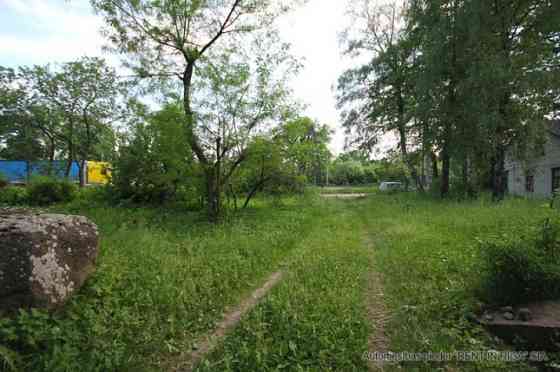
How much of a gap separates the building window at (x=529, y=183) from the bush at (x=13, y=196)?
3211 cm

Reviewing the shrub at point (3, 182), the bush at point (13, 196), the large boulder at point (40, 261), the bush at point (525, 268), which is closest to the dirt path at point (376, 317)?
the bush at point (525, 268)

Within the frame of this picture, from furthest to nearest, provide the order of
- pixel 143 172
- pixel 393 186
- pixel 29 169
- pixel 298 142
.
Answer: pixel 393 186 → pixel 29 169 → pixel 143 172 → pixel 298 142

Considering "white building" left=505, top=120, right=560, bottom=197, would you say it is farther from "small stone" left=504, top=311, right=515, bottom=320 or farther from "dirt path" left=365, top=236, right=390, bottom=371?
"small stone" left=504, top=311, right=515, bottom=320

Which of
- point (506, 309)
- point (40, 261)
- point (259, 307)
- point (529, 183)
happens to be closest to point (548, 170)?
point (529, 183)

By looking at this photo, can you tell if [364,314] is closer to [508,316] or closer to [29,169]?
[508,316]

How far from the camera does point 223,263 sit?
4398mm

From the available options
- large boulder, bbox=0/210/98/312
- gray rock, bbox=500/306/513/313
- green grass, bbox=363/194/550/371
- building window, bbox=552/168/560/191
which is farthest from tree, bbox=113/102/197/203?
building window, bbox=552/168/560/191

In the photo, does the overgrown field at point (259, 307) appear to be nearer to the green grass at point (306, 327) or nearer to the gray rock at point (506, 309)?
the green grass at point (306, 327)

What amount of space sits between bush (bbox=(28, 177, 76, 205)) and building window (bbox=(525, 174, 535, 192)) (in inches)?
1194

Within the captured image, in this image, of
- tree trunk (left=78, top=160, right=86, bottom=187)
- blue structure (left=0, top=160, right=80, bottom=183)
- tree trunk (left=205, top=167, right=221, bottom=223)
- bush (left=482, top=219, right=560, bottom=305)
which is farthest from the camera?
tree trunk (left=78, top=160, right=86, bottom=187)

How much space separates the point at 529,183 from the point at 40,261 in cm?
2561

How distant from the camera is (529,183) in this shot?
54.9 ft

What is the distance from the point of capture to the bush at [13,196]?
12.2 meters

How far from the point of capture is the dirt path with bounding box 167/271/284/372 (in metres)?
2.23
